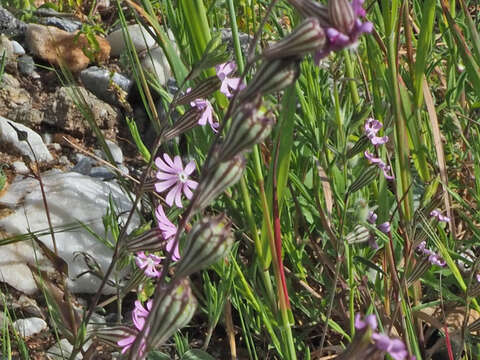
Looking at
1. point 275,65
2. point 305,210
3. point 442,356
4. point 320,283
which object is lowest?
point 442,356

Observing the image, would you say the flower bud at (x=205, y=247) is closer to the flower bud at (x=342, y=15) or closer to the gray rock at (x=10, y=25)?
the flower bud at (x=342, y=15)

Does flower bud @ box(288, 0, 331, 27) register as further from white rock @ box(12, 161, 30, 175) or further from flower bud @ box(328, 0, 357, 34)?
white rock @ box(12, 161, 30, 175)

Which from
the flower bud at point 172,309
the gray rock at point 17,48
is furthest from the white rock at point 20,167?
the flower bud at point 172,309

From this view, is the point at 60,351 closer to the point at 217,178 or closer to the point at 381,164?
the point at 381,164

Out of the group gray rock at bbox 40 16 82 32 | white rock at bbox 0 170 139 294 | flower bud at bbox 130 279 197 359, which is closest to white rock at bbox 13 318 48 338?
white rock at bbox 0 170 139 294

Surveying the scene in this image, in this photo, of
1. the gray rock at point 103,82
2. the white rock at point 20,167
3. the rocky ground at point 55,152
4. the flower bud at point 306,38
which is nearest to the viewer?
the flower bud at point 306,38

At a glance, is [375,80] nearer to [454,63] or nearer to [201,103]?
[454,63]

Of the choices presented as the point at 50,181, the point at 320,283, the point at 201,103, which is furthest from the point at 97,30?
the point at 201,103
